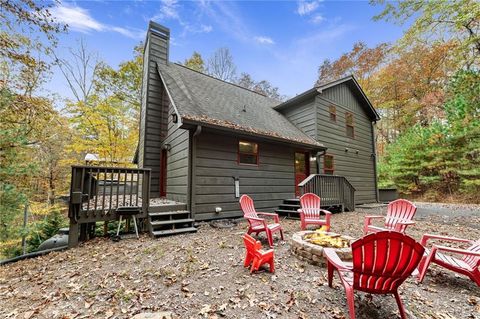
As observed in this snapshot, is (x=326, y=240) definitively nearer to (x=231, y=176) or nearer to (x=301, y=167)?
(x=231, y=176)

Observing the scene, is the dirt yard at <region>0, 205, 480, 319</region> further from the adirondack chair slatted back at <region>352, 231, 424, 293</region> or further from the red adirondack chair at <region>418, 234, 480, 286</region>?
the adirondack chair slatted back at <region>352, 231, 424, 293</region>

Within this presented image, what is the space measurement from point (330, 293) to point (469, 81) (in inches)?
562

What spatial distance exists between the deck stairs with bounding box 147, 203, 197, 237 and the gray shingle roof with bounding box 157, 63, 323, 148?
2371 millimetres

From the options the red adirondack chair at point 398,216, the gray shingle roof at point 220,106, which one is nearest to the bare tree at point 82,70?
the gray shingle roof at point 220,106

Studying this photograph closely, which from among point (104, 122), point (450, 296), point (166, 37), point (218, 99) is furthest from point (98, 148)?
point (450, 296)

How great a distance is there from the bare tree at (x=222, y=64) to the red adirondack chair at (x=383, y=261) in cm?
1816

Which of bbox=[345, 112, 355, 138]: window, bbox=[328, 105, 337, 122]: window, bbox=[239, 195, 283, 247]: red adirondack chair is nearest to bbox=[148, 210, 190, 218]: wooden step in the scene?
bbox=[239, 195, 283, 247]: red adirondack chair

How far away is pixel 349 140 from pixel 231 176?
286 inches

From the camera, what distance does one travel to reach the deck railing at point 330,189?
7.07 meters

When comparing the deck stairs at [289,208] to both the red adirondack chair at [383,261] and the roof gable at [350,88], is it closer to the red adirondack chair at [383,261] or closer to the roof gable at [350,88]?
the roof gable at [350,88]

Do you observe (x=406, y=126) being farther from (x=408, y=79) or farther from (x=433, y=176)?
(x=433, y=176)

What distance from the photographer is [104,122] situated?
11.5 meters

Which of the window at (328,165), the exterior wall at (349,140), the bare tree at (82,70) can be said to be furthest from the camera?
the bare tree at (82,70)

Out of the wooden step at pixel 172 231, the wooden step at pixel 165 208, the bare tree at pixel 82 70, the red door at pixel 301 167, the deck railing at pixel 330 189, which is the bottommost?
the wooden step at pixel 172 231
